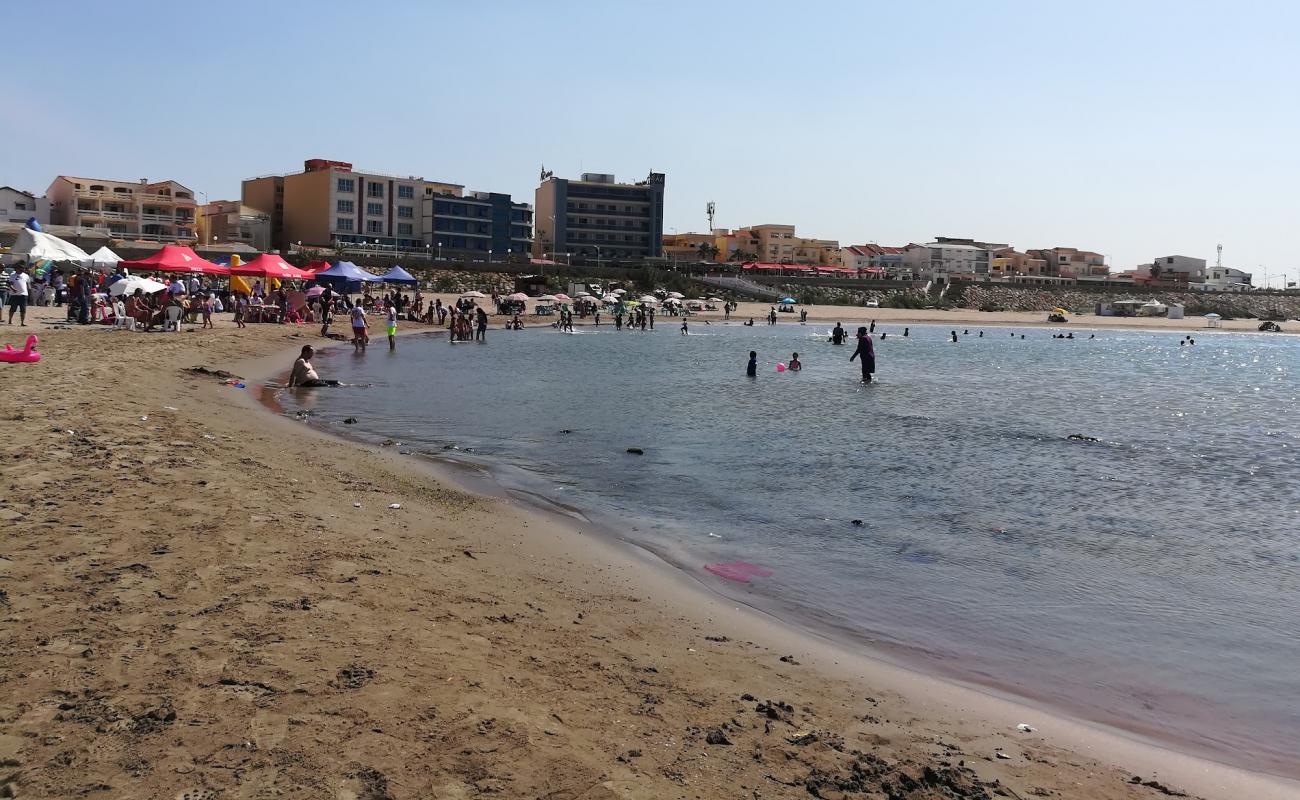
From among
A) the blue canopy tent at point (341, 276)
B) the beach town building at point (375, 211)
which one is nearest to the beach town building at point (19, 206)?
the beach town building at point (375, 211)

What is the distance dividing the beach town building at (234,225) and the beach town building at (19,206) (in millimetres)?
13539

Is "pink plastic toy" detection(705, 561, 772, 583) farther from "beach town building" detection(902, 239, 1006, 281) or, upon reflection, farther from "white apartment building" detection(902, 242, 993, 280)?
"white apartment building" detection(902, 242, 993, 280)

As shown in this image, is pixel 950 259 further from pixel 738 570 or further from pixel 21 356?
pixel 738 570

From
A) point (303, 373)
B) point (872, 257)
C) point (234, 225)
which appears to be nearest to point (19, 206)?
point (234, 225)

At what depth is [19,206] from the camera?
79.9m

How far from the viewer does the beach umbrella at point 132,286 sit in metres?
32.3

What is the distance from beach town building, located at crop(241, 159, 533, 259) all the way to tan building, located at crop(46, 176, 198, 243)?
449 inches

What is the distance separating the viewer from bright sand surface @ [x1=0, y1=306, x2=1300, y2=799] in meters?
4.17

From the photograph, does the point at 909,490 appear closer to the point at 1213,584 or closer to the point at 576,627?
the point at 1213,584

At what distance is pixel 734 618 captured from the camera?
7480 millimetres

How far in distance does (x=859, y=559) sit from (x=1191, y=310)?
144492 millimetres

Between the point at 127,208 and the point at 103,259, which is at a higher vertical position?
the point at 127,208

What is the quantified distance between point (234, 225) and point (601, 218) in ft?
153

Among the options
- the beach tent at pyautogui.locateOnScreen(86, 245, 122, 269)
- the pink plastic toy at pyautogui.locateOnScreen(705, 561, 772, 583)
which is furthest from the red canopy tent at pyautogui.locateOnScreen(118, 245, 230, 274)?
the pink plastic toy at pyautogui.locateOnScreen(705, 561, 772, 583)
